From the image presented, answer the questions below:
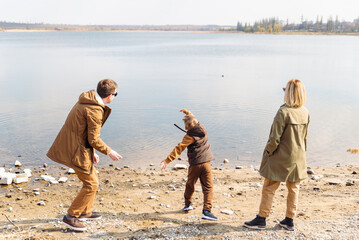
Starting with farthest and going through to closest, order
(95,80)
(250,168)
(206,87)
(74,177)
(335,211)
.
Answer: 1. (95,80)
2. (206,87)
3. (250,168)
4. (74,177)
5. (335,211)

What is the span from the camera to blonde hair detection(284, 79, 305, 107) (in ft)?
17.7

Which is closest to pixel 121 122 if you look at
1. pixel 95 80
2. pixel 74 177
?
pixel 74 177

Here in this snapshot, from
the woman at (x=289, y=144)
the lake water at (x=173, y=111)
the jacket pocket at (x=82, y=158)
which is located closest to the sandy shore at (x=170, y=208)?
the woman at (x=289, y=144)

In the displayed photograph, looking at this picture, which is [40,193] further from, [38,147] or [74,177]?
[38,147]

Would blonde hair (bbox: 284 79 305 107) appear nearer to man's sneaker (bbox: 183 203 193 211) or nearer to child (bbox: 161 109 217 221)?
child (bbox: 161 109 217 221)

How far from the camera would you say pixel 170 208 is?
6879mm

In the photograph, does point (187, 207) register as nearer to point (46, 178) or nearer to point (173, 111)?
point (46, 178)

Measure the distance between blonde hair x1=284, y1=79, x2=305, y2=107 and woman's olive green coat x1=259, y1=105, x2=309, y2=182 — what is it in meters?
0.09

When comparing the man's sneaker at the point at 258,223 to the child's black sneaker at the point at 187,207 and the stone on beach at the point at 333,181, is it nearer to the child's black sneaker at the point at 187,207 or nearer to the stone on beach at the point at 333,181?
A: the child's black sneaker at the point at 187,207

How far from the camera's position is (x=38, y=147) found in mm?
12336

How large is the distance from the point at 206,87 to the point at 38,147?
14.1m

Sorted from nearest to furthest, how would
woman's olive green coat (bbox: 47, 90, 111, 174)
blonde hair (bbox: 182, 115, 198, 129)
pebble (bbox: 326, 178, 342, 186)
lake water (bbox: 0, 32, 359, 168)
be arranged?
woman's olive green coat (bbox: 47, 90, 111, 174) → blonde hair (bbox: 182, 115, 198, 129) → pebble (bbox: 326, 178, 342, 186) → lake water (bbox: 0, 32, 359, 168)

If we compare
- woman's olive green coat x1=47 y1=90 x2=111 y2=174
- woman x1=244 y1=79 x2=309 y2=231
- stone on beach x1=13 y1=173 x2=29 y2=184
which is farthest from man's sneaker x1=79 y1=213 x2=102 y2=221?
stone on beach x1=13 y1=173 x2=29 y2=184

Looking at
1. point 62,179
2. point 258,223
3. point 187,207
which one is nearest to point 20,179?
point 62,179
